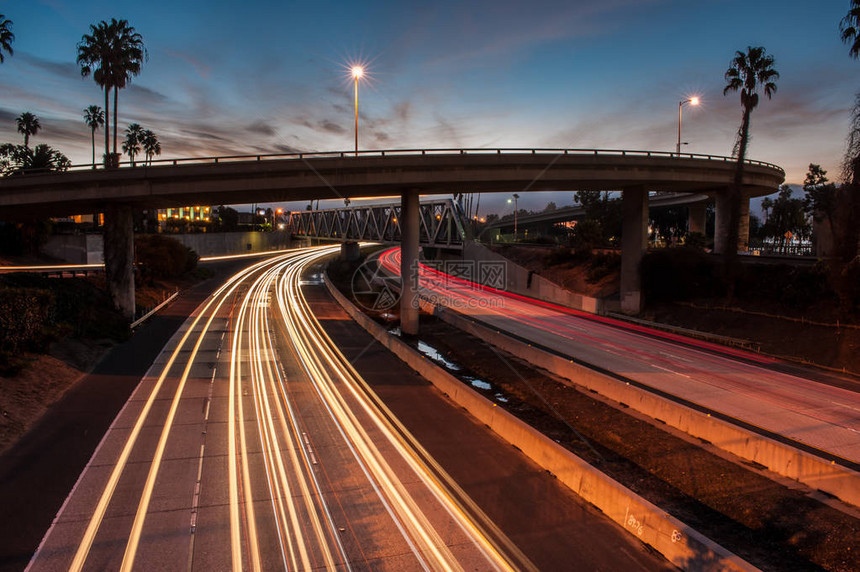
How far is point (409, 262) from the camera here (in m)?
32.2

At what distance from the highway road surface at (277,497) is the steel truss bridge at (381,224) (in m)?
28.2

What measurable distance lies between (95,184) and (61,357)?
45.1ft

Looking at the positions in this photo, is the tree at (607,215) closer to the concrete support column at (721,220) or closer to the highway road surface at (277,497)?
the concrete support column at (721,220)

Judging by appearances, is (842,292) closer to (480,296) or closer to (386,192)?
(386,192)

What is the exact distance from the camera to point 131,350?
23781mm

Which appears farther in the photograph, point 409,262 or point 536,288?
point 536,288

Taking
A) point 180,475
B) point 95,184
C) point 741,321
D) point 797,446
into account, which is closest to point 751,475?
point 797,446

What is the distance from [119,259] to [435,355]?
70.1 ft

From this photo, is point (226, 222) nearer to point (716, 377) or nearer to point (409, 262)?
point (409, 262)

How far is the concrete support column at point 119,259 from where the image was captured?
30.5 metres

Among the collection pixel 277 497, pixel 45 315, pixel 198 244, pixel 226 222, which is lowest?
pixel 277 497

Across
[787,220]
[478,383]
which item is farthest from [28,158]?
[787,220]

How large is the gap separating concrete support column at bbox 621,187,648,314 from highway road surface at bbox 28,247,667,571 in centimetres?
2372

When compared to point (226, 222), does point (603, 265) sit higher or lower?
lower
